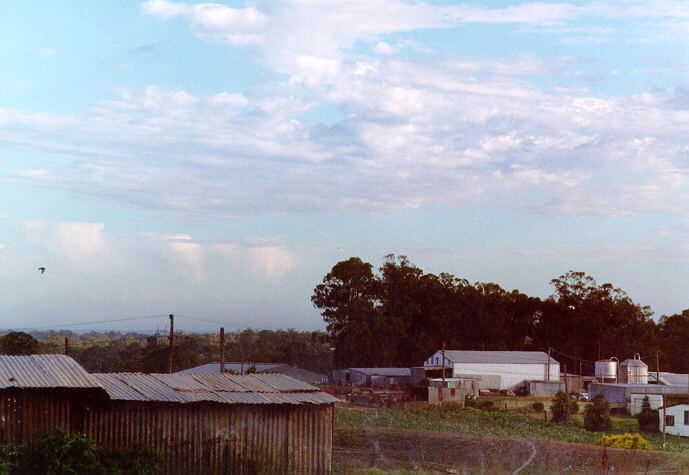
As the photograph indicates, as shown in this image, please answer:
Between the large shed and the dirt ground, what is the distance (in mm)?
5804

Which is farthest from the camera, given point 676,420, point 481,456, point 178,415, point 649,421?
point 649,421

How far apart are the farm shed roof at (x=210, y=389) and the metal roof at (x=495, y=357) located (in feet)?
192

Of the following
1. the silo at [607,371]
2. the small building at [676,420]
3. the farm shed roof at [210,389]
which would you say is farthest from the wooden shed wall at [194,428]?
the silo at [607,371]

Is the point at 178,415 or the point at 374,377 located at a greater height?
the point at 178,415

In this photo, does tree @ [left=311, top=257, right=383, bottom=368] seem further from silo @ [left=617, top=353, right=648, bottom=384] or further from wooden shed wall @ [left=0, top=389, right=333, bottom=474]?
wooden shed wall @ [left=0, top=389, right=333, bottom=474]

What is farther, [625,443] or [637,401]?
[637,401]

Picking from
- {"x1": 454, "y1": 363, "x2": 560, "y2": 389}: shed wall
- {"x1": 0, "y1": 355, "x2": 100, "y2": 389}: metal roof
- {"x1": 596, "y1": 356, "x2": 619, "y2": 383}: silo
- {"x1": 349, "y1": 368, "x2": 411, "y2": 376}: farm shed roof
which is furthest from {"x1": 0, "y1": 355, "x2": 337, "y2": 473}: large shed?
{"x1": 596, "y1": 356, "x2": 619, "y2": 383}: silo

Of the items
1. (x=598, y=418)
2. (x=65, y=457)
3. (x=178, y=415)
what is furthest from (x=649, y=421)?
(x=65, y=457)

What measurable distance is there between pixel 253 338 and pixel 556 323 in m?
77.5

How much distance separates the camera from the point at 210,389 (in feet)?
76.4

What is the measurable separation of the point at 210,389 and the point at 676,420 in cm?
4079

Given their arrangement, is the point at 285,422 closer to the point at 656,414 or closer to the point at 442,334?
the point at 656,414

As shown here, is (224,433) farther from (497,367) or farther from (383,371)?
(383,371)

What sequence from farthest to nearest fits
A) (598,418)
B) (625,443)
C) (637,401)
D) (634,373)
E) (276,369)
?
(276,369), (634,373), (637,401), (598,418), (625,443)
